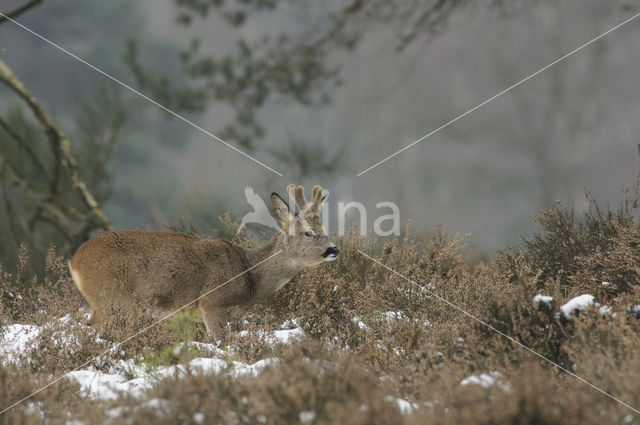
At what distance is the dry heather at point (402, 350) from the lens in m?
3.00

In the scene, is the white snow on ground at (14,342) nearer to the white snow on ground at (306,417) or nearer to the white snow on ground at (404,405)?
the white snow on ground at (306,417)

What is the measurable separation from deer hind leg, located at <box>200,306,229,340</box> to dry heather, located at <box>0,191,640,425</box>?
0.57 feet

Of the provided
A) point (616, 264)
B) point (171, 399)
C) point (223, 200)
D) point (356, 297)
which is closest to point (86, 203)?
Result: point (223, 200)

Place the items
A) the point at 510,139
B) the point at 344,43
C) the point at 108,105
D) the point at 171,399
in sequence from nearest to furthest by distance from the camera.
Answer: the point at 171,399
the point at 344,43
the point at 108,105
the point at 510,139

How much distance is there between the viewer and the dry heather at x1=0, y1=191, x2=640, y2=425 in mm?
3004

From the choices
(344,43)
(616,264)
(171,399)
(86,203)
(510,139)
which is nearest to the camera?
(171,399)

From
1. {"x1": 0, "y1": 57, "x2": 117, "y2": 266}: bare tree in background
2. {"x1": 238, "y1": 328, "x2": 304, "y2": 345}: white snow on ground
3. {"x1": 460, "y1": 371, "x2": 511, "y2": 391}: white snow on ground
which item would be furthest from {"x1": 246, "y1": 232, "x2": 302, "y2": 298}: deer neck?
{"x1": 0, "y1": 57, "x2": 117, "y2": 266}: bare tree in background

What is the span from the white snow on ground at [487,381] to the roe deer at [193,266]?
2.07m

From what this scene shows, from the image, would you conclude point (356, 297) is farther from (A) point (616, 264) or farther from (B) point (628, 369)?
(B) point (628, 369)

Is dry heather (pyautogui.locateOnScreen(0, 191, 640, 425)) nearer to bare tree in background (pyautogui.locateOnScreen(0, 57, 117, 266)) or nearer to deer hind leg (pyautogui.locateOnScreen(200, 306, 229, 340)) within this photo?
deer hind leg (pyautogui.locateOnScreen(200, 306, 229, 340))

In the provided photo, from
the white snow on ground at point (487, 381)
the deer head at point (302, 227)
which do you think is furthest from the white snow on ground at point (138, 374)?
the deer head at point (302, 227)

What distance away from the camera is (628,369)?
345cm

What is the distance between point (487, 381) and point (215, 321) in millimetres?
2681

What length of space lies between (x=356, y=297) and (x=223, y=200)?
2.57m
